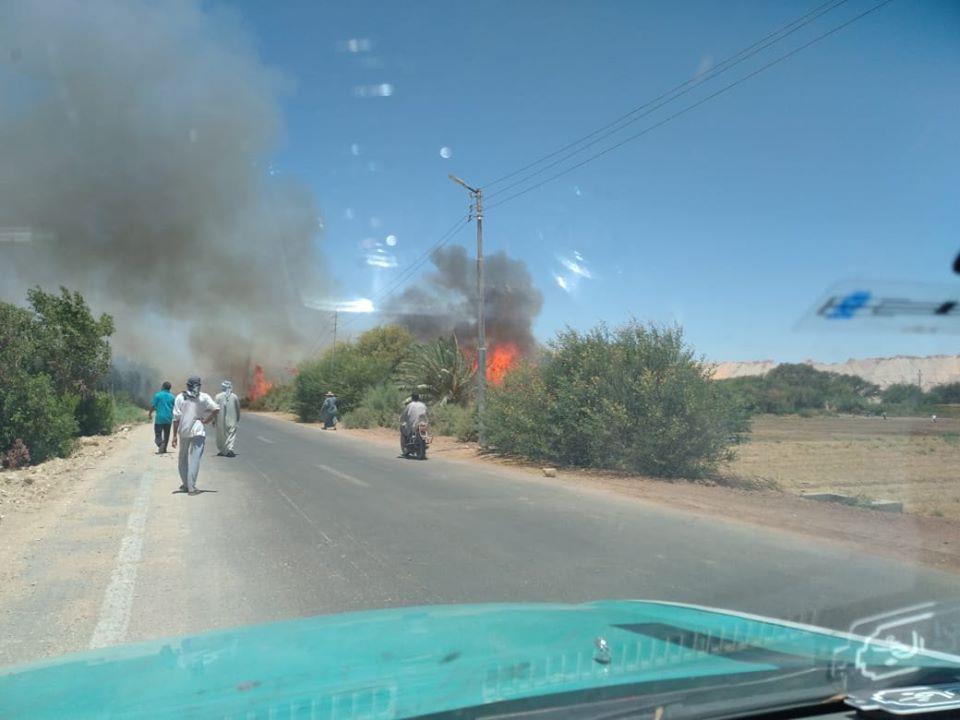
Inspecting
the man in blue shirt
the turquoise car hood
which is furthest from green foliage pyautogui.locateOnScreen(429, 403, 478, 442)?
the turquoise car hood

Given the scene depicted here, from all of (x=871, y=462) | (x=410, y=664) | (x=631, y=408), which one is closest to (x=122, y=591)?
(x=410, y=664)

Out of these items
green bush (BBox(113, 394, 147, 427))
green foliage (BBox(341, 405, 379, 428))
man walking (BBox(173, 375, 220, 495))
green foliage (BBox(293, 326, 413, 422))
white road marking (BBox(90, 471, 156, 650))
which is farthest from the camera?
green foliage (BBox(293, 326, 413, 422))

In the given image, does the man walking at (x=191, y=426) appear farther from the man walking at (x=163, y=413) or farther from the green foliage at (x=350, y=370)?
the green foliage at (x=350, y=370)

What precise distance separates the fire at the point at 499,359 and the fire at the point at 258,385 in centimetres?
3847

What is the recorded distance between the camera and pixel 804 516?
1071cm

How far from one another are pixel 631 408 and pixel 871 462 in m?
10.1

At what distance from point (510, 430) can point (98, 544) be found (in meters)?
11.8

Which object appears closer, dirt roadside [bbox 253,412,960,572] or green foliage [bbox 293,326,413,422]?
dirt roadside [bbox 253,412,960,572]

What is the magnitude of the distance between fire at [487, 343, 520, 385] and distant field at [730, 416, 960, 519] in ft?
25.6

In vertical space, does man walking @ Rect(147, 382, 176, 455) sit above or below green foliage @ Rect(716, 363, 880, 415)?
below

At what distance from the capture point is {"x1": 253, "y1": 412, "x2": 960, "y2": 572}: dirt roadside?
8422 mm

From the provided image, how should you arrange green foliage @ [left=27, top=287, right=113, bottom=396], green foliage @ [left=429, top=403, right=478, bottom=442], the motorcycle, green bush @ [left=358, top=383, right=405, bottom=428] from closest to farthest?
the motorcycle
green foliage @ [left=27, top=287, right=113, bottom=396]
green foliage @ [left=429, top=403, right=478, bottom=442]
green bush @ [left=358, top=383, right=405, bottom=428]

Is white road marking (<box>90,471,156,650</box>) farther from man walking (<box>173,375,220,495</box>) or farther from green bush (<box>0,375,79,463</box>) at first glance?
green bush (<box>0,375,79,463</box>)

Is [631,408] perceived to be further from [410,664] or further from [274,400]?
[274,400]
